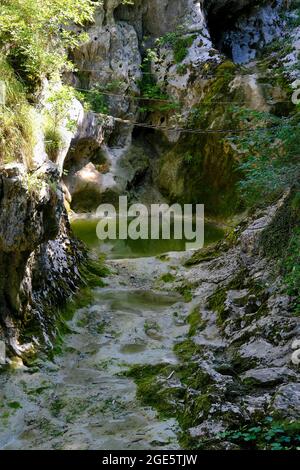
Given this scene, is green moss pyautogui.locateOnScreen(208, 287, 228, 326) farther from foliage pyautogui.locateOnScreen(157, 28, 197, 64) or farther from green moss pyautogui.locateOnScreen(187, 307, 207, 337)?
foliage pyautogui.locateOnScreen(157, 28, 197, 64)

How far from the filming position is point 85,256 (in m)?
8.18

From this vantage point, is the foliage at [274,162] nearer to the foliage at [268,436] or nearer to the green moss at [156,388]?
the green moss at [156,388]

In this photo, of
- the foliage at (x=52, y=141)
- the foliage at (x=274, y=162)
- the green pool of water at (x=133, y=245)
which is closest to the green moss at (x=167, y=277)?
the green pool of water at (x=133, y=245)

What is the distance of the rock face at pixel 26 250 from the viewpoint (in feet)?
15.4

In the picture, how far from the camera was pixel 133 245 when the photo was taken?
10.7 metres

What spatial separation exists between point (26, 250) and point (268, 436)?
2.95 metres

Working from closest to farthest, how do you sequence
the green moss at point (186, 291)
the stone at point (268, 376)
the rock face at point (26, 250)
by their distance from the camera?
the stone at point (268, 376)
the rock face at point (26, 250)
the green moss at point (186, 291)

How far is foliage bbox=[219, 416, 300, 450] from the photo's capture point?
318 centimetres

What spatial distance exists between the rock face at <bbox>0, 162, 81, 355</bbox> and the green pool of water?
12.9ft

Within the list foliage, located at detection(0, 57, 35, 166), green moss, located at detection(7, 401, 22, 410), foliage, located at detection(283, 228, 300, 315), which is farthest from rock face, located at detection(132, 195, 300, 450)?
foliage, located at detection(0, 57, 35, 166)

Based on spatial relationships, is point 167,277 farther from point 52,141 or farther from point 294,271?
point 294,271

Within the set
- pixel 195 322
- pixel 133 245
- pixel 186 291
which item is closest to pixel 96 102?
pixel 133 245

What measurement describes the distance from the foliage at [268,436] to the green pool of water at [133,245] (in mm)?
6385
